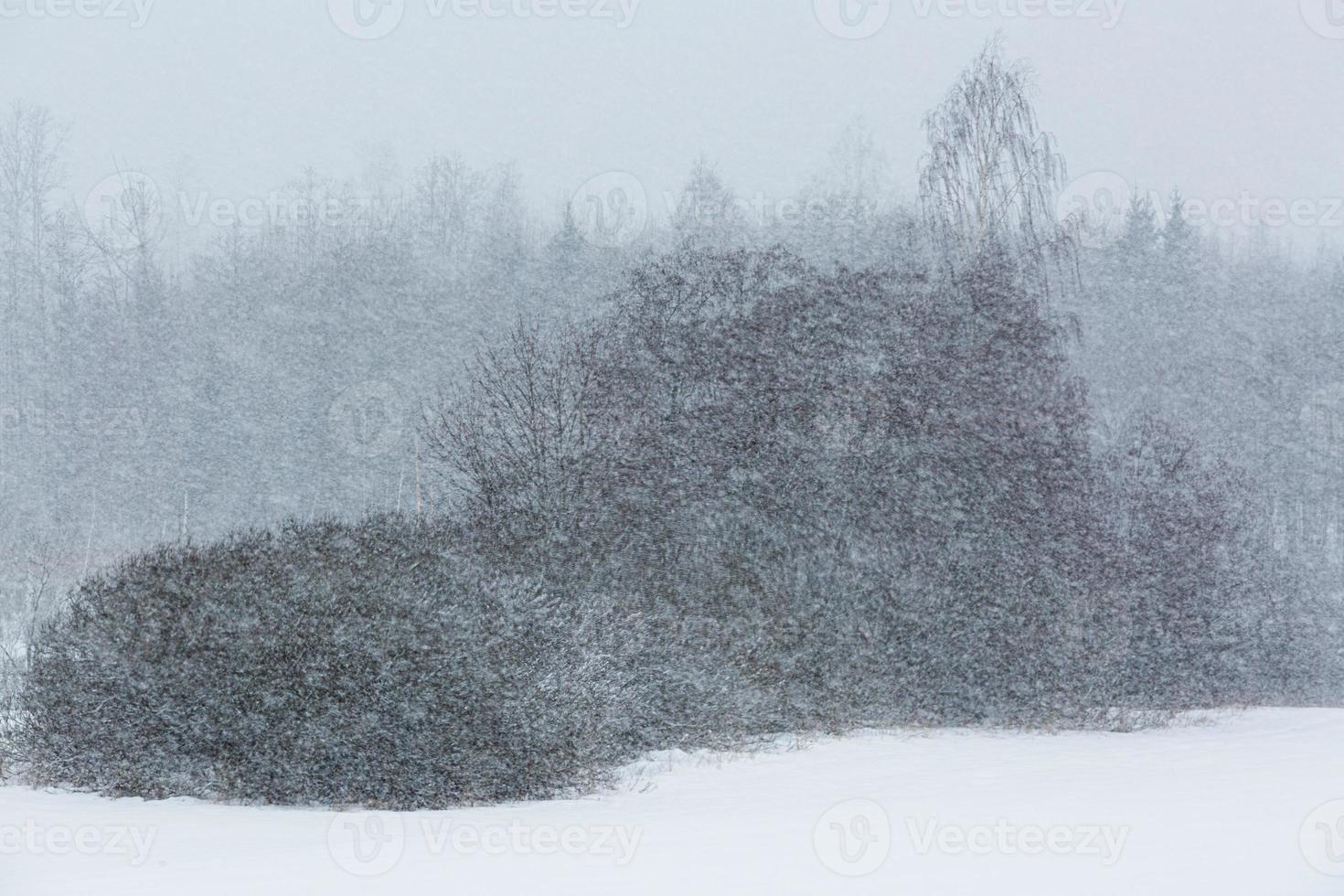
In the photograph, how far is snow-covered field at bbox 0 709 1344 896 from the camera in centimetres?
728

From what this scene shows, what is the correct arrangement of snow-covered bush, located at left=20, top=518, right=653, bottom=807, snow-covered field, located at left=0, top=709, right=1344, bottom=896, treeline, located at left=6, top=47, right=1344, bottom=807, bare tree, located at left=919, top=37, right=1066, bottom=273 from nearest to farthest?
snow-covered field, located at left=0, top=709, right=1344, bottom=896, snow-covered bush, located at left=20, top=518, right=653, bottom=807, treeline, located at left=6, top=47, right=1344, bottom=807, bare tree, located at left=919, top=37, right=1066, bottom=273

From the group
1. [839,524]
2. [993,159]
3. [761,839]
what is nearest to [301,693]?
[761,839]

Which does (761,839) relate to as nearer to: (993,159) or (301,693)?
(301,693)

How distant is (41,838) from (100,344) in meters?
41.2

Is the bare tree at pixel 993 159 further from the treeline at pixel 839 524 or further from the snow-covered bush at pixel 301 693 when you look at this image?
the snow-covered bush at pixel 301 693

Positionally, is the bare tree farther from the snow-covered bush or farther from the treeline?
the snow-covered bush

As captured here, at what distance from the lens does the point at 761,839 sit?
8438 mm

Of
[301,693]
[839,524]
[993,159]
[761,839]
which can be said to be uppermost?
[993,159]

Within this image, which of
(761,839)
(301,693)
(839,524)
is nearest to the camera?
(761,839)

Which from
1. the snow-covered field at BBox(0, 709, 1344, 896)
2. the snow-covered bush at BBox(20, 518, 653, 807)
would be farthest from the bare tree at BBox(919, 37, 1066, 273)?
the snow-covered bush at BBox(20, 518, 653, 807)

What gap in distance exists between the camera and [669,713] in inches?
521

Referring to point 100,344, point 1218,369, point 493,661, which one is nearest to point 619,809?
point 493,661

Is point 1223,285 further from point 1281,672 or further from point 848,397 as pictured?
point 848,397

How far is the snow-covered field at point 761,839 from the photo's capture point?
23.9 ft
